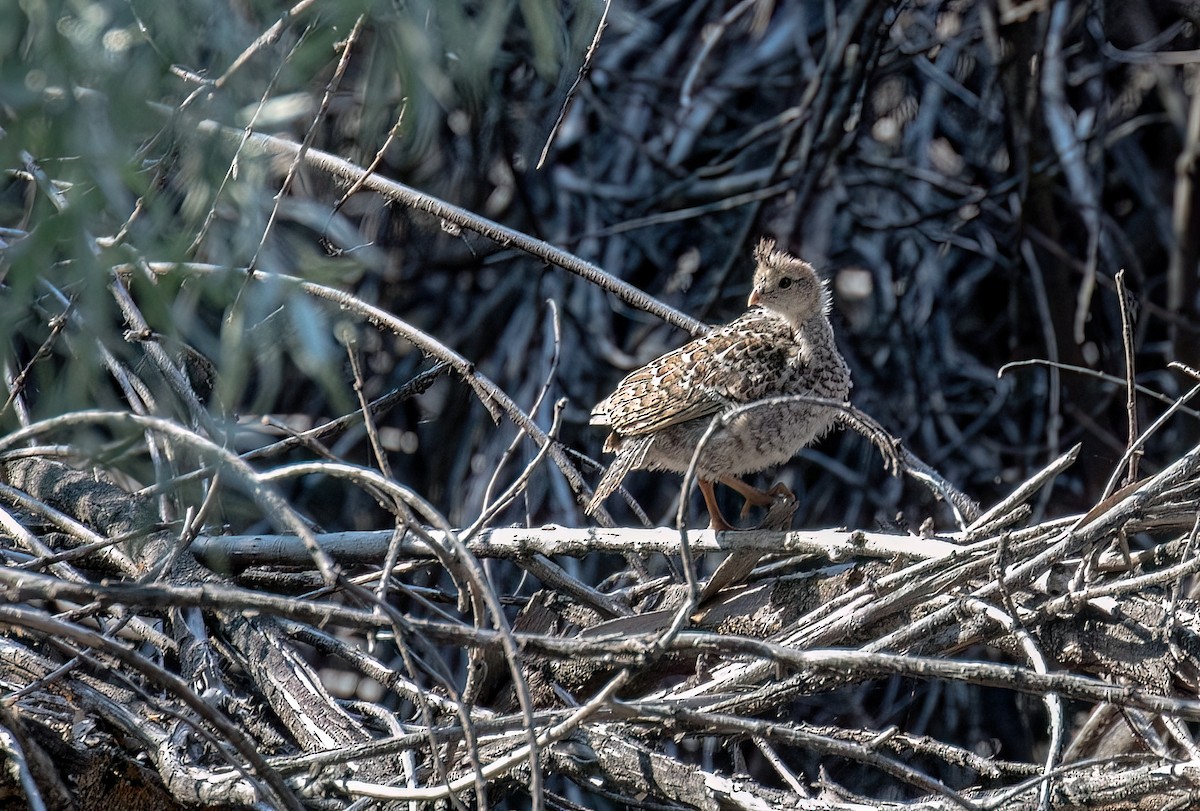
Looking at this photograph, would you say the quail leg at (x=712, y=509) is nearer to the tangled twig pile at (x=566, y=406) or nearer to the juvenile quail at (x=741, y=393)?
the juvenile quail at (x=741, y=393)

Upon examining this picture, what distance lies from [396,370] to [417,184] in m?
0.77

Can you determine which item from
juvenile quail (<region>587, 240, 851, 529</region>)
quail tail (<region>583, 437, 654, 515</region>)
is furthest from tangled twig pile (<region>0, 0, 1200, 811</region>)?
juvenile quail (<region>587, 240, 851, 529</region>)

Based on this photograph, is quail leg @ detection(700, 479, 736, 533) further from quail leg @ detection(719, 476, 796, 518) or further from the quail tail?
the quail tail

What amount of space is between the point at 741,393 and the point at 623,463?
0.45 meters

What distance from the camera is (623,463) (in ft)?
13.2

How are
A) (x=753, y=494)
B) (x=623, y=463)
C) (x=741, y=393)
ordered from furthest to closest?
(x=753, y=494)
(x=741, y=393)
(x=623, y=463)

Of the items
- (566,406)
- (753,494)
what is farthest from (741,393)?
(566,406)

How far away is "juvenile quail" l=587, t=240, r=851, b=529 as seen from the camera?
4.05 meters

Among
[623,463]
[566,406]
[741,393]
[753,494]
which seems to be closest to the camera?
[623,463]

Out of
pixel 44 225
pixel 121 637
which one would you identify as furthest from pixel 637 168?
pixel 44 225

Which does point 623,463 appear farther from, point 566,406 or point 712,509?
point 566,406

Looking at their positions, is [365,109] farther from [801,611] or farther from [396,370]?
[396,370]

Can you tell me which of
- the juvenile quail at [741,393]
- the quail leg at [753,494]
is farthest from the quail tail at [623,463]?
the quail leg at [753,494]

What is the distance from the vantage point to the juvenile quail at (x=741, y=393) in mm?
4055
